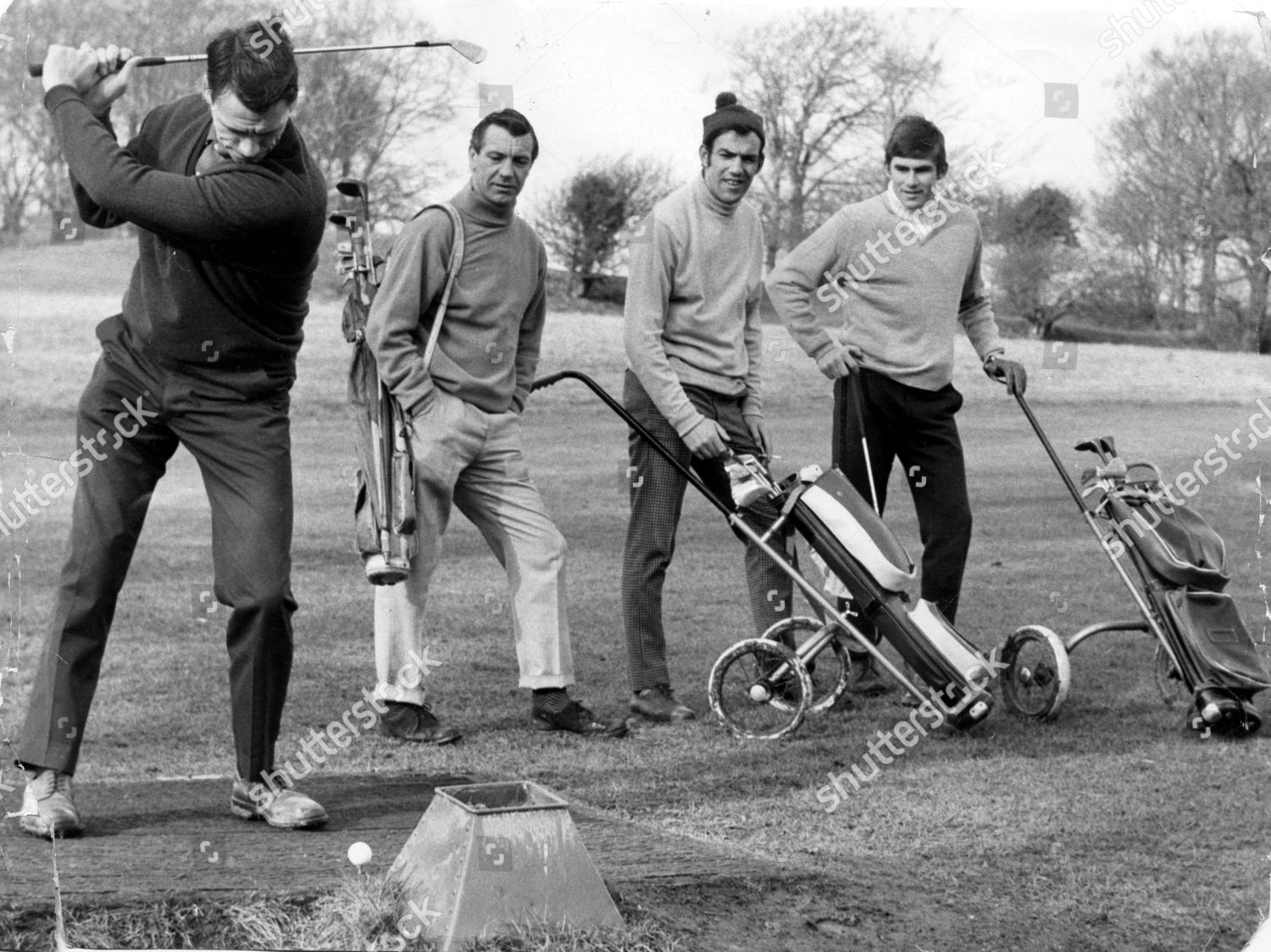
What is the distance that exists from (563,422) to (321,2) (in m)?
4.84

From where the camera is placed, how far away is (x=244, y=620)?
4.00 m

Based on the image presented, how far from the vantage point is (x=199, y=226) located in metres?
3.75

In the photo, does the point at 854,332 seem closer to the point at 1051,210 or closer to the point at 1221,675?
the point at 1051,210

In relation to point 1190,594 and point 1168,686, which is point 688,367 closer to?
point 1190,594

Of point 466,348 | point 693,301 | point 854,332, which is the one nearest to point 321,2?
point 466,348

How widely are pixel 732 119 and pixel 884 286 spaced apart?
0.77 m

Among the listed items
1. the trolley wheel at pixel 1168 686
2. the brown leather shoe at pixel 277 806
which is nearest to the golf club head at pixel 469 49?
the brown leather shoe at pixel 277 806

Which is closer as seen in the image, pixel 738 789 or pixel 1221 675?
pixel 738 789

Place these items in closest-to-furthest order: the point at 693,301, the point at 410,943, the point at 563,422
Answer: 1. the point at 410,943
2. the point at 693,301
3. the point at 563,422

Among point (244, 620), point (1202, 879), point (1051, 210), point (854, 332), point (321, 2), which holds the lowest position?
point (1202, 879)

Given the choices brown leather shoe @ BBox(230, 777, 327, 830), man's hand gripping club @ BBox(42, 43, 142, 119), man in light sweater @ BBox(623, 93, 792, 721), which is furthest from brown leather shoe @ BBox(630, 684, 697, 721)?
man's hand gripping club @ BBox(42, 43, 142, 119)

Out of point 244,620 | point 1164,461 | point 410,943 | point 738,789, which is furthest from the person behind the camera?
point 1164,461
